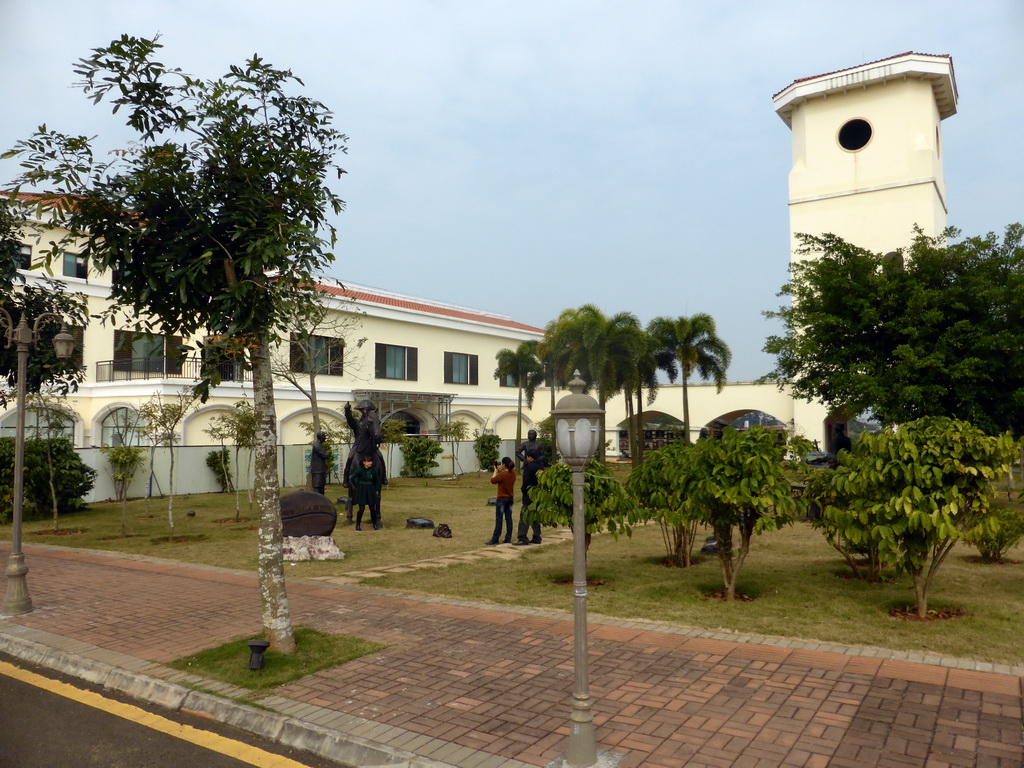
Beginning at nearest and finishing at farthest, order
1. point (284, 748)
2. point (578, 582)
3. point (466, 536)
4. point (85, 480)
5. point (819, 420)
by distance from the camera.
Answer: point (578, 582) < point (284, 748) < point (466, 536) < point (85, 480) < point (819, 420)

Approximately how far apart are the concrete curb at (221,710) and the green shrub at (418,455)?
2526cm

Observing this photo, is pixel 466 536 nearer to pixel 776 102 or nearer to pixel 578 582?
pixel 578 582

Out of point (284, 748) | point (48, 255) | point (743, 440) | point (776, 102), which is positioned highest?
point (776, 102)

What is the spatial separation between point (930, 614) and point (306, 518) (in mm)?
8979

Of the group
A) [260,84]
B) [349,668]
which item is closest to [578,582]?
[349,668]

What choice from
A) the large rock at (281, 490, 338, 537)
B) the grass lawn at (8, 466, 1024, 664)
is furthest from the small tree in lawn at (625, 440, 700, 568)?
the large rock at (281, 490, 338, 537)

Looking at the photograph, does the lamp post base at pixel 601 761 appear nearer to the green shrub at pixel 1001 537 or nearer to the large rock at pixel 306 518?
the green shrub at pixel 1001 537

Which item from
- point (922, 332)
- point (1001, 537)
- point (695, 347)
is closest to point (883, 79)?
point (695, 347)

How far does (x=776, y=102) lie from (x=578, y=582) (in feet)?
126

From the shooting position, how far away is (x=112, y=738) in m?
5.15

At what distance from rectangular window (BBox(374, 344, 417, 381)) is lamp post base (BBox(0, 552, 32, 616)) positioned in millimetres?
27471

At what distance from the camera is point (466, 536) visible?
14773 mm

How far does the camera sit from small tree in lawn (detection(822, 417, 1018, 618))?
275 inches

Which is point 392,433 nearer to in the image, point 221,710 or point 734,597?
point 734,597
